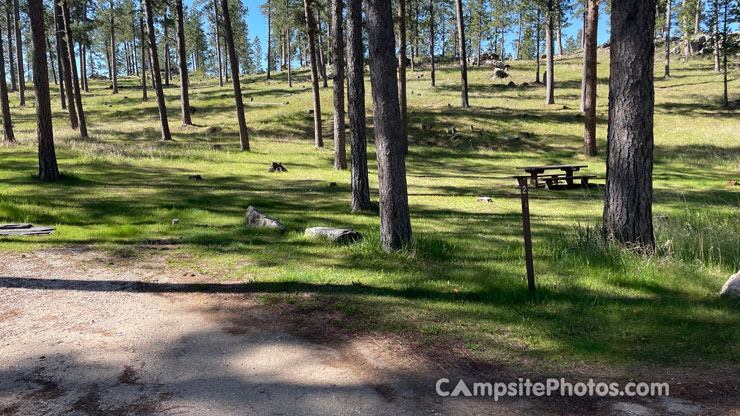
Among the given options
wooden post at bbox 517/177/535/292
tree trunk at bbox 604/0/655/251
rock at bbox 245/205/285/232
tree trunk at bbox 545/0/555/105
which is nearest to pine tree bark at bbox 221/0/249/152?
rock at bbox 245/205/285/232

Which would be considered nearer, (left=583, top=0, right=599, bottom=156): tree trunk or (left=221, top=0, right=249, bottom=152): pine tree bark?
(left=583, top=0, right=599, bottom=156): tree trunk

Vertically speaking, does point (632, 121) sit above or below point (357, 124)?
below

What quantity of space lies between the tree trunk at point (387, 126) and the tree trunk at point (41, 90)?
10.5 meters

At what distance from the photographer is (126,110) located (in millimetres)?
42000

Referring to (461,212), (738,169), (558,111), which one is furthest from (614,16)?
(558,111)

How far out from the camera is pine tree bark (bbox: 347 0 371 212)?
34.7 feet

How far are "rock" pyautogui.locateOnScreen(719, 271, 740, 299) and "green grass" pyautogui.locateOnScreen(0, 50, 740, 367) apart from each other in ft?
0.58

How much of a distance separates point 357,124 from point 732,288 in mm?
7851

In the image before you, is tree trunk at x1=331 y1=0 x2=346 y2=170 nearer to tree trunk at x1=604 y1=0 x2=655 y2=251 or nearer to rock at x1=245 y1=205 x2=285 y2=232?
rock at x1=245 y1=205 x2=285 y2=232

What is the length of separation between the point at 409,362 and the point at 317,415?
113 centimetres

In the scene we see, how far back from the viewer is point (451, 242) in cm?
793

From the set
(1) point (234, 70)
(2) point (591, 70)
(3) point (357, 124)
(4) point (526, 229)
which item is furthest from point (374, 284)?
(1) point (234, 70)

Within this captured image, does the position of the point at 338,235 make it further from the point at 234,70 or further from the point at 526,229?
the point at 234,70

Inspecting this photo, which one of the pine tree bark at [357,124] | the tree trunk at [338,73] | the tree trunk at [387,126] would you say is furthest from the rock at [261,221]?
the tree trunk at [338,73]
